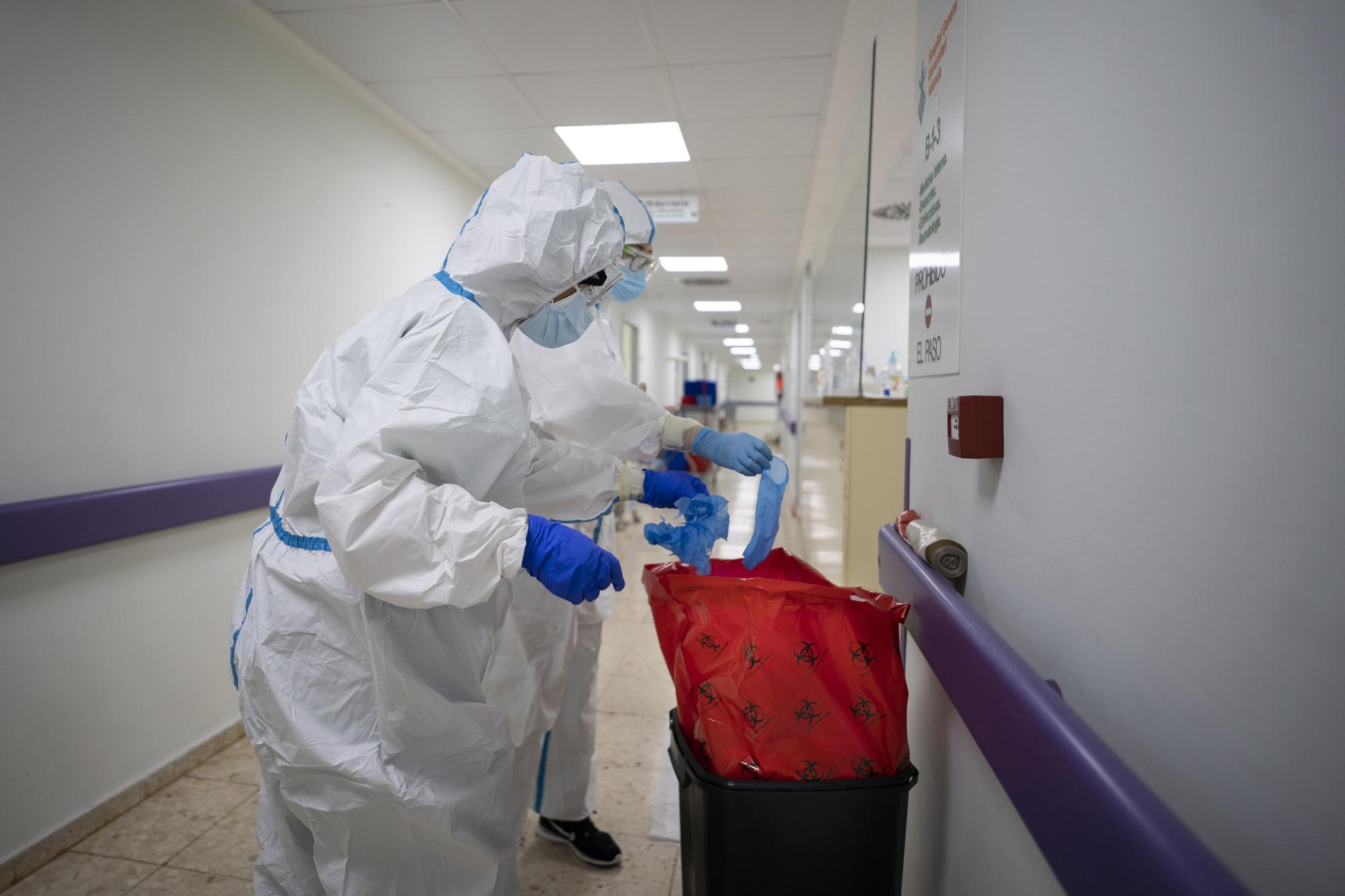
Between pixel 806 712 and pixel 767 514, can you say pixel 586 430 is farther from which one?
pixel 806 712

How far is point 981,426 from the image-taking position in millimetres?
939

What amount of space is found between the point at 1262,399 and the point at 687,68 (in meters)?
2.67

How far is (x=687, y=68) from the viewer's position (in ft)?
8.81

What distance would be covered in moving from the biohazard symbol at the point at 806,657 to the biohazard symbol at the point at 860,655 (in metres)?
0.05

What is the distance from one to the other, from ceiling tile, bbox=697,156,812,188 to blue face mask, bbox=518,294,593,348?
2634mm

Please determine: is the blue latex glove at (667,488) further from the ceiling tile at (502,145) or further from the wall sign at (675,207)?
the wall sign at (675,207)

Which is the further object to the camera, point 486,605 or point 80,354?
point 80,354

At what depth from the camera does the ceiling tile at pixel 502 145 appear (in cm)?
338

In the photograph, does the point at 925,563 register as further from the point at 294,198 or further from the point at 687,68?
the point at 294,198

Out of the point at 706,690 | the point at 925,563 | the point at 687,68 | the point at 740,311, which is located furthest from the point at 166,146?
the point at 740,311

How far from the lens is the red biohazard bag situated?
0.98 m

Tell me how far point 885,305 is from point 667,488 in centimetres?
466

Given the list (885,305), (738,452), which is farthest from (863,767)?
(885,305)

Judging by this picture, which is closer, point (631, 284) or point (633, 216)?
point (633, 216)
